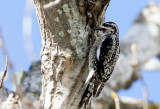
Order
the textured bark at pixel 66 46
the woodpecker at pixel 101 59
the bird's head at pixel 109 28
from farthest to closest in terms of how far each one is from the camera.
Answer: the bird's head at pixel 109 28, the woodpecker at pixel 101 59, the textured bark at pixel 66 46

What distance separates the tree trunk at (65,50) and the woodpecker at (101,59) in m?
0.13

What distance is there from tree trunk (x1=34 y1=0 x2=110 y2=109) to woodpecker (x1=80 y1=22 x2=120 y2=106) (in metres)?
0.13

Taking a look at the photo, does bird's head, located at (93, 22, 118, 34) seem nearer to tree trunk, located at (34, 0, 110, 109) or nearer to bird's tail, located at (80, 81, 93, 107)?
tree trunk, located at (34, 0, 110, 109)

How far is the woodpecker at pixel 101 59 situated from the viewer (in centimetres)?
368

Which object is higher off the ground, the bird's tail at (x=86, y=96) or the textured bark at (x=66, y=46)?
the textured bark at (x=66, y=46)

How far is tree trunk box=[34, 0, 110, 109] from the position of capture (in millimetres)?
3317

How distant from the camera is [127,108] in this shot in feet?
20.9

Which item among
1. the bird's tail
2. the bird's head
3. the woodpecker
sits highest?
the bird's head

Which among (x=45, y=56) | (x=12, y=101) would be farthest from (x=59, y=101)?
(x=12, y=101)

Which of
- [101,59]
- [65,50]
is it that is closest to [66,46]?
[65,50]

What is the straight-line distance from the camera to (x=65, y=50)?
342 cm

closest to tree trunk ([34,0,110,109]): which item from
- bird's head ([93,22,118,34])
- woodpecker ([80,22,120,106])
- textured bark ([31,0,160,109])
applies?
Result: textured bark ([31,0,160,109])

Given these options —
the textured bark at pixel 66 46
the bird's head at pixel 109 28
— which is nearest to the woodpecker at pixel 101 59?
the bird's head at pixel 109 28

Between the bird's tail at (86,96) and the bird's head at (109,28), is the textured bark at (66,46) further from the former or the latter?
the bird's head at (109,28)
